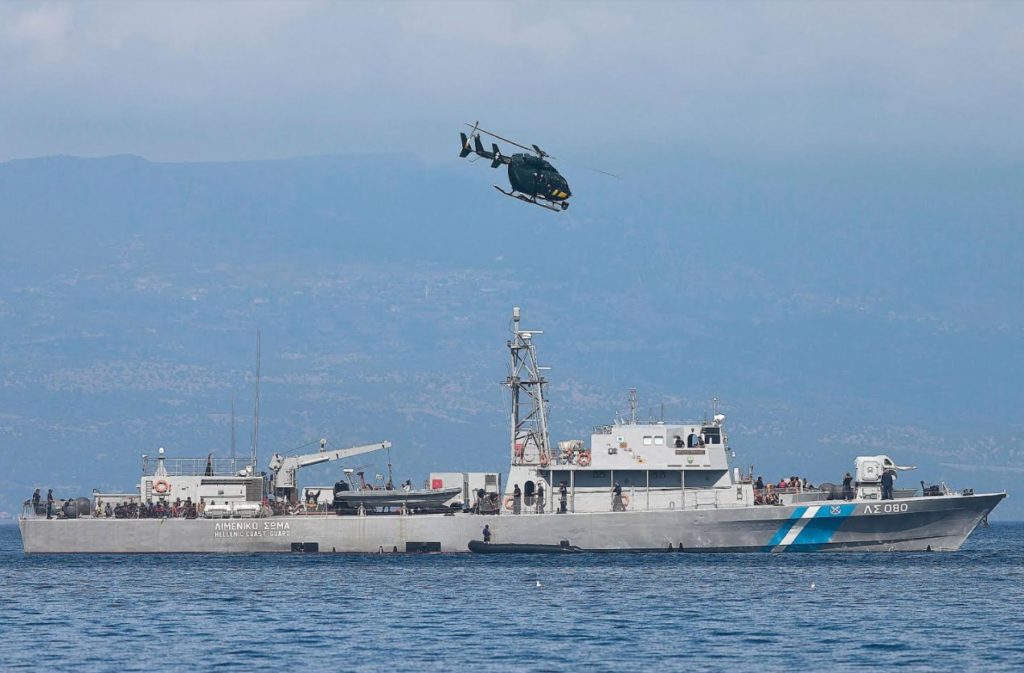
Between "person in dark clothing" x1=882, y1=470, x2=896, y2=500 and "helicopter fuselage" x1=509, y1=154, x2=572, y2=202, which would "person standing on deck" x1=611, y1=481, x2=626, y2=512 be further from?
"helicopter fuselage" x1=509, y1=154, x2=572, y2=202

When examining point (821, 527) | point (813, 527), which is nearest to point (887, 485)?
point (821, 527)

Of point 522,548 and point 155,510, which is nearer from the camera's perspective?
point 522,548

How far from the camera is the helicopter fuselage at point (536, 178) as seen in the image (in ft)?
211

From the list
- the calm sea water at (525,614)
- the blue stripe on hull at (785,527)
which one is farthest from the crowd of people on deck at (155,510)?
the blue stripe on hull at (785,527)

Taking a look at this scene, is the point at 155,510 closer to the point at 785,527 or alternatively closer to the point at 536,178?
the point at 536,178

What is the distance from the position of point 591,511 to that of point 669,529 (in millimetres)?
3300

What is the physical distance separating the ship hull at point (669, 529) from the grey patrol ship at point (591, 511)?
0.04m

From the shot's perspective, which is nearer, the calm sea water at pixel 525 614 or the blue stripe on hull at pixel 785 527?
the calm sea water at pixel 525 614

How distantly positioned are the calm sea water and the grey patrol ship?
1557mm

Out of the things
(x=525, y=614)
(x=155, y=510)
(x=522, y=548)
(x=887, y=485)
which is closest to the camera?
(x=525, y=614)

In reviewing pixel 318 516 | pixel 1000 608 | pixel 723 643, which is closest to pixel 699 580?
pixel 1000 608

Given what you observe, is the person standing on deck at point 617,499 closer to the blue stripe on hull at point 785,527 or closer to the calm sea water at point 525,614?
the calm sea water at point 525,614

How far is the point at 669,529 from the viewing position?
70625 millimetres

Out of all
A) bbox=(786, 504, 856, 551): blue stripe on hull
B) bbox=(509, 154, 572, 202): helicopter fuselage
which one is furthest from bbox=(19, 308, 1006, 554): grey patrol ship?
bbox=(509, 154, 572, 202): helicopter fuselage
